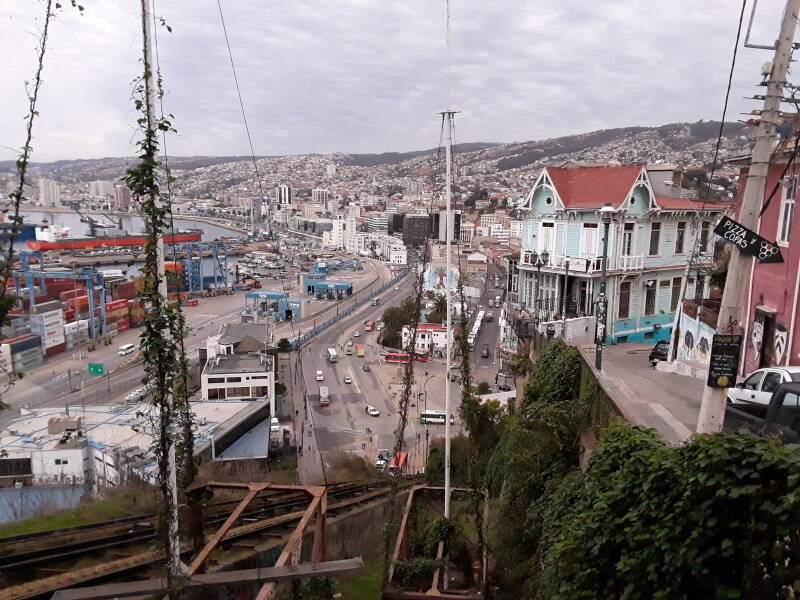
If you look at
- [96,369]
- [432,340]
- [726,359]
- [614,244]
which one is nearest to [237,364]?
[96,369]

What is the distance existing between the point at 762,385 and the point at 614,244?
7306 mm

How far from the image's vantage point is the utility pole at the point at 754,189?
382 cm

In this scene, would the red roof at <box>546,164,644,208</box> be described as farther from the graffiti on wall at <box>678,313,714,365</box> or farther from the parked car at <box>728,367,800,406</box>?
the parked car at <box>728,367,800,406</box>

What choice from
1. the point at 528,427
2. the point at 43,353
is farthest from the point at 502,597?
the point at 43,353

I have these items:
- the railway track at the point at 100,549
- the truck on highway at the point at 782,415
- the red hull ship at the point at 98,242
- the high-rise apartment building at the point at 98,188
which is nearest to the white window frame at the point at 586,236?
the truck on highway at the point at 782,415

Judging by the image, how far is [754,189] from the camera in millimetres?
4016

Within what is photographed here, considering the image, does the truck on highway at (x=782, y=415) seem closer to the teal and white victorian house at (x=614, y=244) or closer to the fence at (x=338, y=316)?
the teal and white victorian house at (x=614, y=244)

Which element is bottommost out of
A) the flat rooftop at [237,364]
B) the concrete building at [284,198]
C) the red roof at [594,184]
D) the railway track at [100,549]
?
the flat rooftop at [237,364]

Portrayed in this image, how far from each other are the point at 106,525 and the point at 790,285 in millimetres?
9719

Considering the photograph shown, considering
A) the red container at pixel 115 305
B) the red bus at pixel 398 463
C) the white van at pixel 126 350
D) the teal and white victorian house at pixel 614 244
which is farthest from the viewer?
the red container at pixel 115 305

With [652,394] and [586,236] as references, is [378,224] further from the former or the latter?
[652,394]

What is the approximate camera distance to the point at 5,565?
600 cm

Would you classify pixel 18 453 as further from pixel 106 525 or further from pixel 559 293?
pixel 559 293

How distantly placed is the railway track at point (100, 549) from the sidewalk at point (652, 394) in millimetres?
3983
